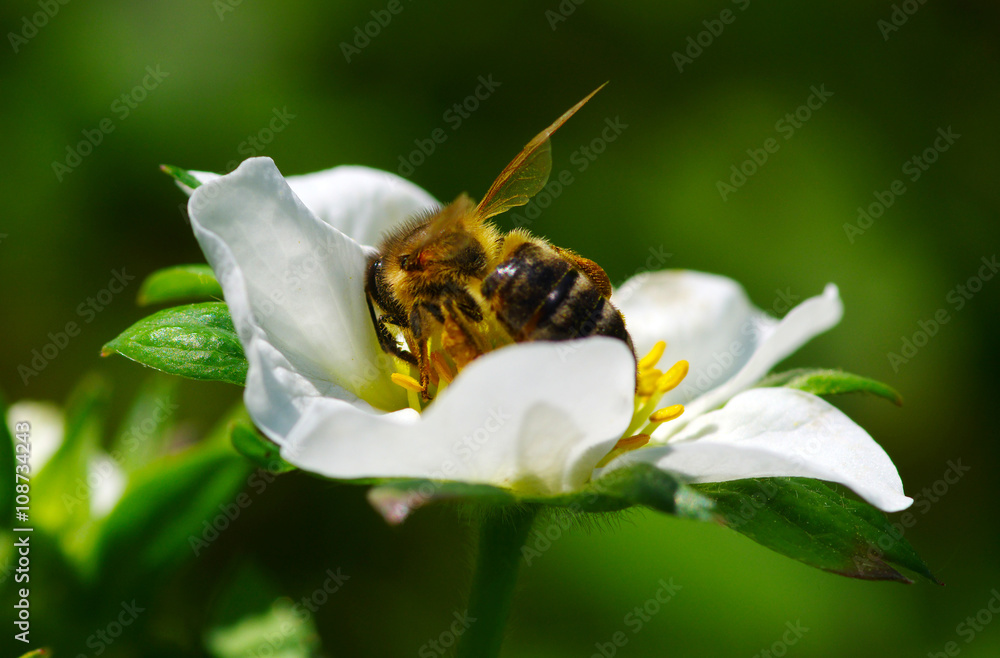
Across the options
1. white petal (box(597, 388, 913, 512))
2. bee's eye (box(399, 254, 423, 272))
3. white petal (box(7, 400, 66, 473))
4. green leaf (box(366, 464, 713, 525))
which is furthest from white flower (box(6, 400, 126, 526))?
white petal (box(597, 388, 913, 512))

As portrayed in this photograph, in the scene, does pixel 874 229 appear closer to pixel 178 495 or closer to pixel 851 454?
pixel 851 454

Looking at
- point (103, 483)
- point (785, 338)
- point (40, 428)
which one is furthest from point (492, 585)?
point (40, 428)

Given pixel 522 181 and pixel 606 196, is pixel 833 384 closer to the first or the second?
pixel 522 181

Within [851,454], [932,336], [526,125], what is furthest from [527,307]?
[932,336]

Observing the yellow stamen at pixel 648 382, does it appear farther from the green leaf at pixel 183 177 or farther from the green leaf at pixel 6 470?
the green leaf at pixel 6 470

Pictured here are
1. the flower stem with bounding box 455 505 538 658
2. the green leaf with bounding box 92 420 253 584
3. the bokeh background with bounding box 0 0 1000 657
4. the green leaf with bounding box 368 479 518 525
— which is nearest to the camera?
the green leaf with bounding box 368 479 518 525

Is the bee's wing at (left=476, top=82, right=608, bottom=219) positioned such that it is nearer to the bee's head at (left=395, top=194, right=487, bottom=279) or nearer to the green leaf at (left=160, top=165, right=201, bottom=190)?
the bee's head at (left=395, top=194, right=487, bottom=279)

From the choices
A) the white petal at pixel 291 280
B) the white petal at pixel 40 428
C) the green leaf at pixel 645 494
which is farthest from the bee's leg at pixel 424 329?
the white petal at pixel 40 428
